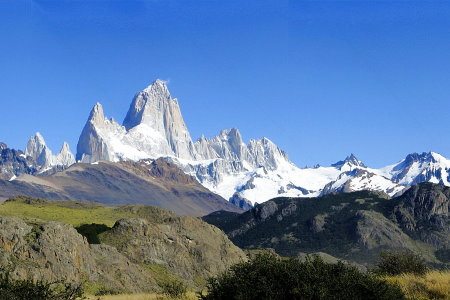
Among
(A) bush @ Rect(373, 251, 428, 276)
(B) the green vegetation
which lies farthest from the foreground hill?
(B) the green vegetation

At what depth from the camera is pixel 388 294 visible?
2466cm

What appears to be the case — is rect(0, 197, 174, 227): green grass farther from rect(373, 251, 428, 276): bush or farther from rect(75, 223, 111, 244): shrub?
rect(373, 251, 428, 276): bush

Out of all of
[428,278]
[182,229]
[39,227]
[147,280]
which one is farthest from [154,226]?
[428,278]

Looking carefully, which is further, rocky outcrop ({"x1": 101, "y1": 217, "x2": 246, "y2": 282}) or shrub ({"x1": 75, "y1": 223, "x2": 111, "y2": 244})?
shrub ({"x1": 75, "y1": 223, "x2": 111, "y2": 244})

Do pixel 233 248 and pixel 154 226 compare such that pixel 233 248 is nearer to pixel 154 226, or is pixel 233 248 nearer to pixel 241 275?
pixel 154 226

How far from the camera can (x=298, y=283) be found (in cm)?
2370

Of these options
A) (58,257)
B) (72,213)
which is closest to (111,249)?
(58,257)

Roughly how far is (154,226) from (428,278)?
84.8 metres

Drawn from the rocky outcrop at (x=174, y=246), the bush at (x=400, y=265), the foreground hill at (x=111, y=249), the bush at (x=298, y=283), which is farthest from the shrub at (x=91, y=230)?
the bush at (x=298, y=283)

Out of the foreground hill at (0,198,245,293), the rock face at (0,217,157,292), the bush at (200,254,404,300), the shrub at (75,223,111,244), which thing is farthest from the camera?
the shrub at (75,223,111,244)

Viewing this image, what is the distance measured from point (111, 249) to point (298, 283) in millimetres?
69471

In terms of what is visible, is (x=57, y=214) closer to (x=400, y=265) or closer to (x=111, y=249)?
(x=111, y=249)

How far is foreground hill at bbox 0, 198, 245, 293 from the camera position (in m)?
70.1

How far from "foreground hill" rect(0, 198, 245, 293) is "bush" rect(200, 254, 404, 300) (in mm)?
21362
